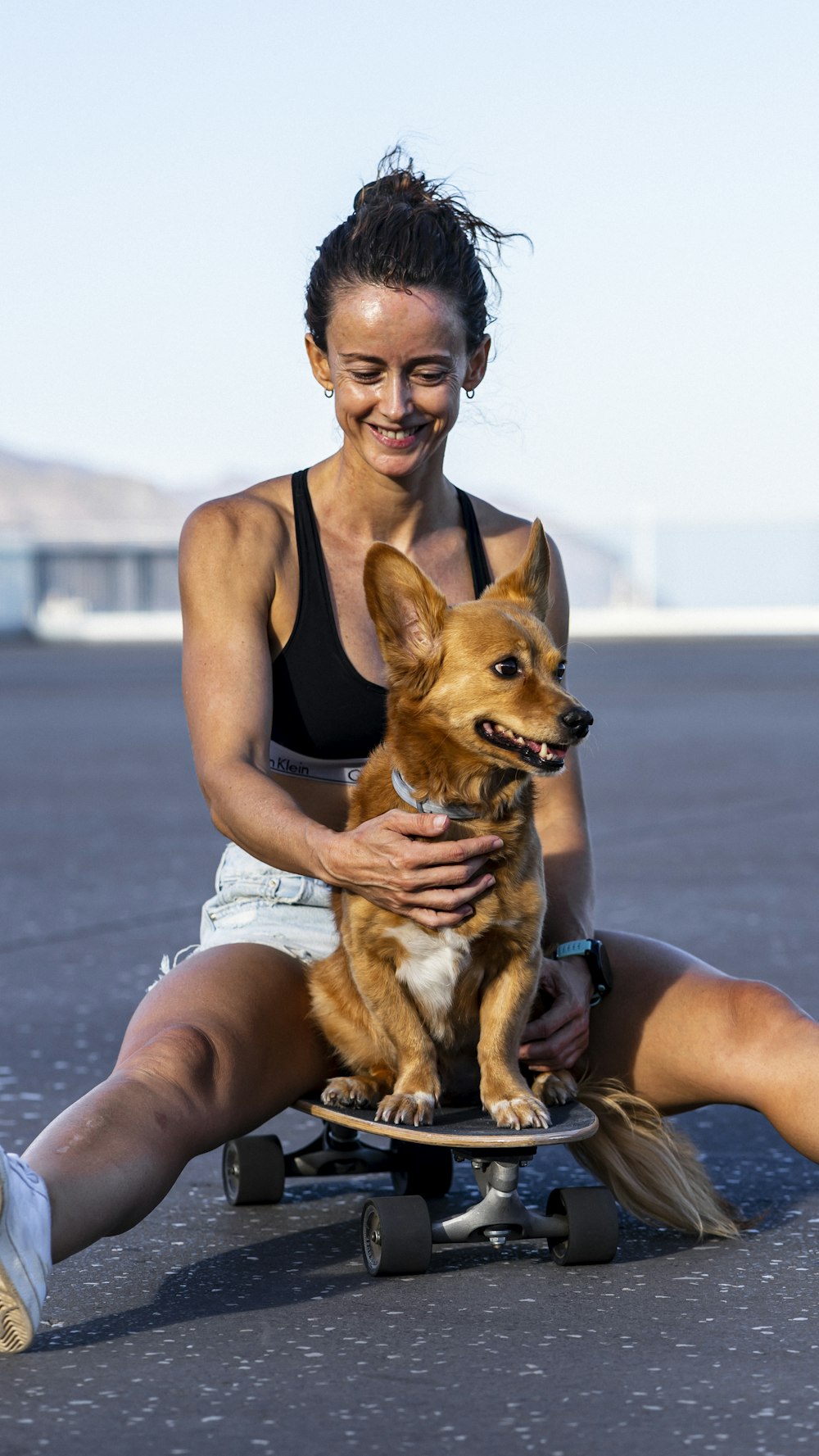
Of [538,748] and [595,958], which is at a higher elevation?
[538,748]

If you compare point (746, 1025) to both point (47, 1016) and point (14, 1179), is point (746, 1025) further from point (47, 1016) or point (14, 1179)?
point (47, 1016)

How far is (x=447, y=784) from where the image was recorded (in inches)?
124

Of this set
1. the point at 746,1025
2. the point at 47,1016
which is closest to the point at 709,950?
the point at 47,1016

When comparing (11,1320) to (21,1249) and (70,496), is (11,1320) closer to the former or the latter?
(21,1249)

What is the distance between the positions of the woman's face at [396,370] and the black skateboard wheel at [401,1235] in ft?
4.44

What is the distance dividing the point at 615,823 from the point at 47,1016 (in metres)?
4.64

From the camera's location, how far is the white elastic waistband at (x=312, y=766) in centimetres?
364

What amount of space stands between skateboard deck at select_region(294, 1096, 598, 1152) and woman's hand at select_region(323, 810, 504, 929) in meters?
0.32

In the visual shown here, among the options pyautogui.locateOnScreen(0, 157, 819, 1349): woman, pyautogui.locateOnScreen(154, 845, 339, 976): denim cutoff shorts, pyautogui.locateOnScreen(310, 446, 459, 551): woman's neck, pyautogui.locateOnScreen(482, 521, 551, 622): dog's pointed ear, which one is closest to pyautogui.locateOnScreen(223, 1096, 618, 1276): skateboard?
pyautogui.locateOnScreen(0, 157, 819, 1349): woman

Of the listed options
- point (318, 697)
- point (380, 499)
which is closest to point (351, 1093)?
point (318, 697)

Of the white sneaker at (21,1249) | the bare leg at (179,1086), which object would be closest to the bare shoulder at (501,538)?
the bare leg at (179,1086)

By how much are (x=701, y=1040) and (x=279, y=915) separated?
0.80 metres

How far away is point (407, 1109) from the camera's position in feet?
10.0

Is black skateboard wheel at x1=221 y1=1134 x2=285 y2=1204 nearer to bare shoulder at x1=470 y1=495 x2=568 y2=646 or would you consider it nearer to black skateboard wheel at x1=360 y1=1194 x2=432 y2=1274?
black skateboard wheel at x1=360 y1=1194 x2=432 y2=1274
